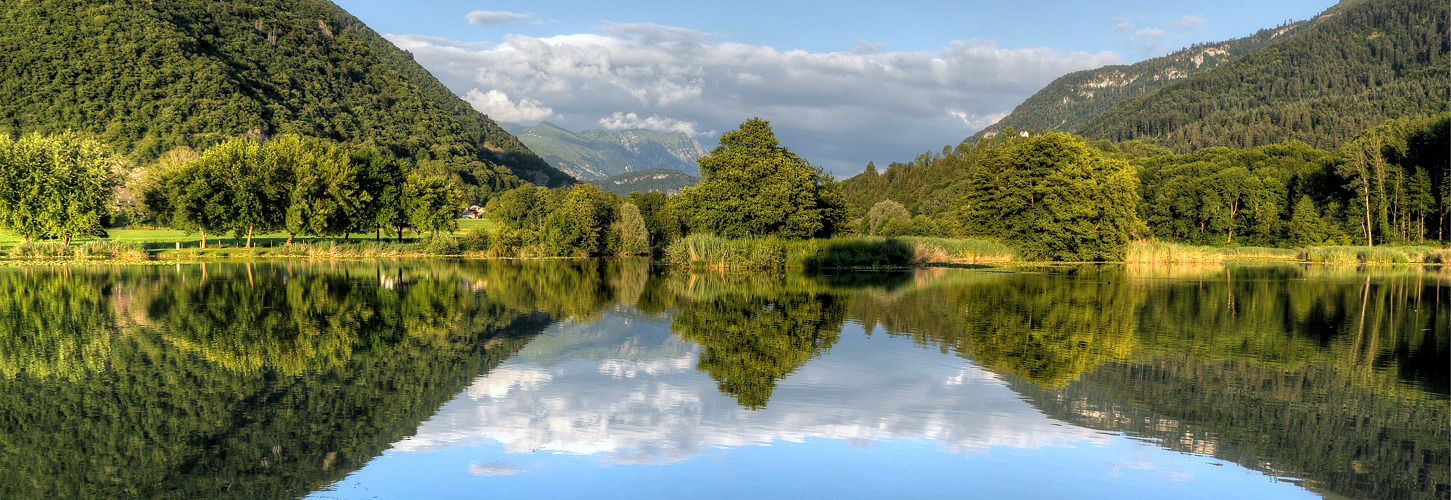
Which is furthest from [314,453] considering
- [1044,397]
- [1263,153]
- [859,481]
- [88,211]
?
[1263,153]

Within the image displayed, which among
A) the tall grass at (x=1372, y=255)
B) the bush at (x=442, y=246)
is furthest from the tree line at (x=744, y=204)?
the tall grass at (x=1372, y=255)

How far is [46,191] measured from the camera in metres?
46.5

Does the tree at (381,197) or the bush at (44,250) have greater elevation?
the tree at (381,197)

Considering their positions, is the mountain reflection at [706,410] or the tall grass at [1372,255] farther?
the tall grass at [1372,255]

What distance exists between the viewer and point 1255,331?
58.5 feet

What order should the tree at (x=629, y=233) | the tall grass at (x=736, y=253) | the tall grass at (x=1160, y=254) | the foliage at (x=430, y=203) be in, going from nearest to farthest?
the tall grass at (x=736, y=253), the tall grass at (x=1160, y=254), the tree at (x=629, y=233), the foliage at (x=430, y=203)

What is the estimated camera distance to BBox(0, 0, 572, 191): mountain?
376 ft

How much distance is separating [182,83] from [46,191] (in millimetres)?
93510

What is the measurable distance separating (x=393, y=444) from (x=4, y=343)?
11309 millimetres

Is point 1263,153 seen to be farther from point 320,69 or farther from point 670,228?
point 320,69

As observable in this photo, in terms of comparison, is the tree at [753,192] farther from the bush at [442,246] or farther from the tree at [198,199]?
the tree at [198,199]

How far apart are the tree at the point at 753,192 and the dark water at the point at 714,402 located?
23495mm

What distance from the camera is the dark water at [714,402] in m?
7.23

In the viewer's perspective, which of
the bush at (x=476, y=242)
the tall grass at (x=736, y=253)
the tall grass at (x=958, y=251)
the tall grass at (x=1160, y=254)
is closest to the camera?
the tall grass at (x=736, y=253)
